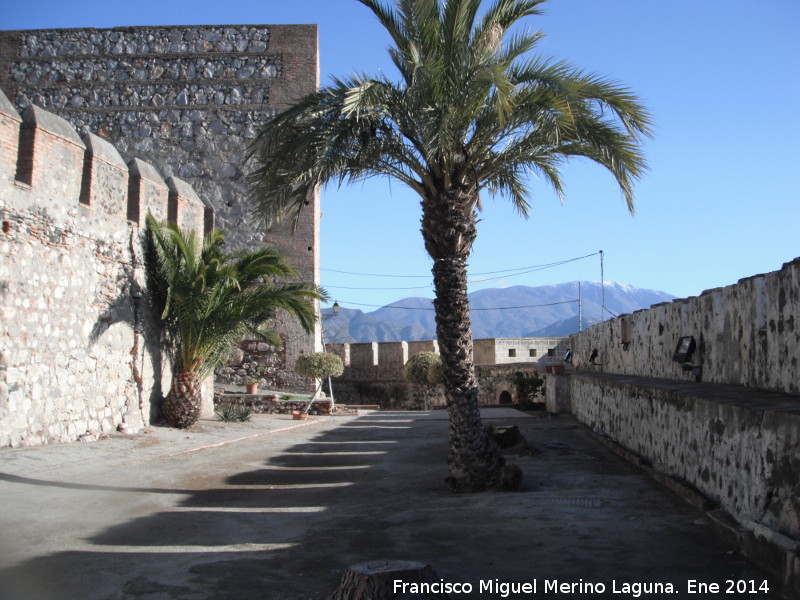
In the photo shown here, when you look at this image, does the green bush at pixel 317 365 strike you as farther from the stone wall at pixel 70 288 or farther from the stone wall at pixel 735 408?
the stone wall at pixel 735 408

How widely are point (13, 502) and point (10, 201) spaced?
5.23 meters

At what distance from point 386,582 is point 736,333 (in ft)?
14.7

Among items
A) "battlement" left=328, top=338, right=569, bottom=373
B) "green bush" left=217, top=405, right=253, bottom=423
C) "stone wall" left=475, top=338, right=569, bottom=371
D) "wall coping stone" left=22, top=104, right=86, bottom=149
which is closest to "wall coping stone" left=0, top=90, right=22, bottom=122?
"wall coping stone" left=22, top=104, right=86, bottom=149

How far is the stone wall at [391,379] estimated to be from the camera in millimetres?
28523

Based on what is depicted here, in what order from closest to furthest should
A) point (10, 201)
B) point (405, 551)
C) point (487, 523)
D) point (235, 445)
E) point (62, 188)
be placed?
point (405, 551) → point (487, 523) → point (10, 201) → point (62, 188) → point (235, 445)

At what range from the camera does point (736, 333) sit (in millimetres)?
6770

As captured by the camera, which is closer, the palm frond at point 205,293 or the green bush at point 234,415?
the palm frond at point 205,293

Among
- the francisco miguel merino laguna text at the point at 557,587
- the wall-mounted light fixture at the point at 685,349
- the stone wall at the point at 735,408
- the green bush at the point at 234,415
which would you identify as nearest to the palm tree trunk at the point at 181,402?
the green bush at the point at 234,415

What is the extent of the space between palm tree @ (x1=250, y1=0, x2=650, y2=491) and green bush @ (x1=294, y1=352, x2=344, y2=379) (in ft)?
43.0

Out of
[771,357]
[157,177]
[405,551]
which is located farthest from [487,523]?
[157,177]

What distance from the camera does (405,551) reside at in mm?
5625

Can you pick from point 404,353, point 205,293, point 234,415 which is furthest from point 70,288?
point 404,353

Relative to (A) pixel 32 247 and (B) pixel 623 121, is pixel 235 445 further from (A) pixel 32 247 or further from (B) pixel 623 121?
(B) pixel 623 121

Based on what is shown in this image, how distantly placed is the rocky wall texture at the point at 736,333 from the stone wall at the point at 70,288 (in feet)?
30.4
